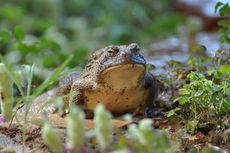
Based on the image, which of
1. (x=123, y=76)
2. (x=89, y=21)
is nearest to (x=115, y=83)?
(x=123, y=76)

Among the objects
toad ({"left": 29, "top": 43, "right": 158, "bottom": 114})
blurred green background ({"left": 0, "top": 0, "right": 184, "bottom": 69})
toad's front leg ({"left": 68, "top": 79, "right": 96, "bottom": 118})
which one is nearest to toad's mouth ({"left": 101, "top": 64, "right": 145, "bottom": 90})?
toad ({"left": 29, "top": 43, "right": 158, "bottom": 114})

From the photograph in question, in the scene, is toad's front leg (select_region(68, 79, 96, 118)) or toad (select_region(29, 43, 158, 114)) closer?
toad (select_region(29, 43, 158, 114))

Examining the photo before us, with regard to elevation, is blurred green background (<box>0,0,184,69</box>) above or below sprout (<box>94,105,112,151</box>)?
above

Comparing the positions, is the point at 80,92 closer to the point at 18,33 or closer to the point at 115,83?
the point at 115,83

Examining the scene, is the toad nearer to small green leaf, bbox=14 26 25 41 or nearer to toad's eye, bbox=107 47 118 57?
toad's eye, bbox=107 47 118 57

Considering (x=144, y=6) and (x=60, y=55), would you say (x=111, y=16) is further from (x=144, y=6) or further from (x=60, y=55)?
(x=60, y=55)

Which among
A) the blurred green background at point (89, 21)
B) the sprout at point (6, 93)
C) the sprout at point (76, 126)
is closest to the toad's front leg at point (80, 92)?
the sprout at point (6, 93)

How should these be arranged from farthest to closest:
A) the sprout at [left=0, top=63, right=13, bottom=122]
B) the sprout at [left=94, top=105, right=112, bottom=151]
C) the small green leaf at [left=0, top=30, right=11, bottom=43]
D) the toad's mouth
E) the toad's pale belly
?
the small green leaf at [left=0, top=30, right=11, bottom=43] < the toad's pale belly < the toad's mouth < the sprout at [left=0, top=63, right=13, bottom=122] < the sprout at [left=94, top=105, right=112, bottom=151]

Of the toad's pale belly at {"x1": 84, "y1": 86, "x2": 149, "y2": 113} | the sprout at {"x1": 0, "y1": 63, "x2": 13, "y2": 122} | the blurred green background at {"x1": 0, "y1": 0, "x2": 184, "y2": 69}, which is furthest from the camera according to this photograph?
the blurred green background at {"x1": 0, "y1": 0, "x2": 184, "y2": 69}
